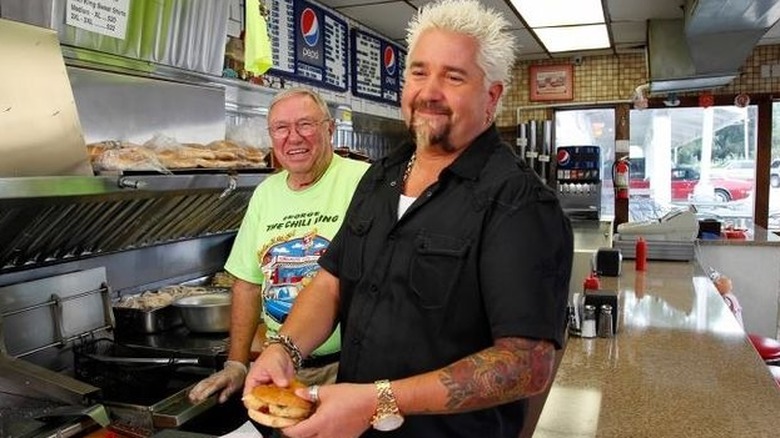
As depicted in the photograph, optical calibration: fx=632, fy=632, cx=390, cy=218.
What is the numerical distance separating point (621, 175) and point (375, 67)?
3390 mm

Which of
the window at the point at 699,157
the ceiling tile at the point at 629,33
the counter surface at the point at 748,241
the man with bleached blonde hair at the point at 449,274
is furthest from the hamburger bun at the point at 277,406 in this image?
the window at the point at 699,157

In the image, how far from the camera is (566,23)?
216 inches

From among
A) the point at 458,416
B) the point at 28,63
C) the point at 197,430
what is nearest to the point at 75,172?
the point at 28,63

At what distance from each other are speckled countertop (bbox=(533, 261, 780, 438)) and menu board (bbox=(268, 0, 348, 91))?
2.64 meters

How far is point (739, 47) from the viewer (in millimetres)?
4891

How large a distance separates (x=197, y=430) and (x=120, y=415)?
310mm

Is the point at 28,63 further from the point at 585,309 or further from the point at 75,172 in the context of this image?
the point at 585,309

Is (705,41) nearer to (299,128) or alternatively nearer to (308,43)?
(308,43)

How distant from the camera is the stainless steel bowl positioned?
9.09 ft

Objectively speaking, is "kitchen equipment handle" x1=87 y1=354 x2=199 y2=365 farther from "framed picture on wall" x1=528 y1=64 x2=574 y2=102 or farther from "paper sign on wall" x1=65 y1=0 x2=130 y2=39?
"framed picture on wall" x1=528 y1=64 x2=574 y2=102

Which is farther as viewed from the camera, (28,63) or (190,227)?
(190,227)

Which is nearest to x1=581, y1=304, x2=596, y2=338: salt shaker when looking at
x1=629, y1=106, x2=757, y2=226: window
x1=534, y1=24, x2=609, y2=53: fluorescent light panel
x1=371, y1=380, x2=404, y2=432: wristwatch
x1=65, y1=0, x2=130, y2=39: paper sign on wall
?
x1=371, y1=380, x2=404, y2=432: wristwatch

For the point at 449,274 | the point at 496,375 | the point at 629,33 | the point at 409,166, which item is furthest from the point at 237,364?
the point at 629,33

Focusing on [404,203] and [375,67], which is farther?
[375,67]
